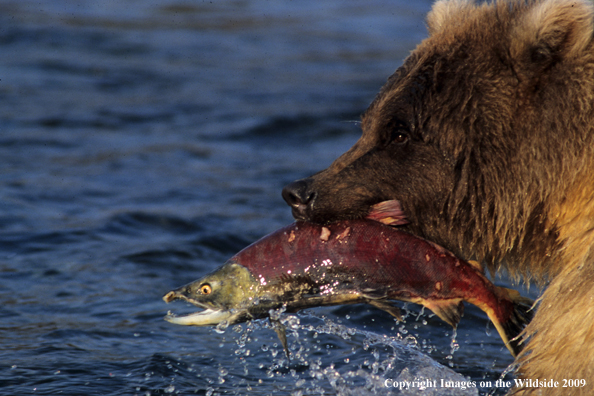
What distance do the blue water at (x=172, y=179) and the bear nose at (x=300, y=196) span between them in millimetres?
521

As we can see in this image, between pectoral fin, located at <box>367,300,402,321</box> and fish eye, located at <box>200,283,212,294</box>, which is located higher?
fish eye, located at <box>200,283,212,294</box>

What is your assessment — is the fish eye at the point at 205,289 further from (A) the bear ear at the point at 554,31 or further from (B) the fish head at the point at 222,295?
(A) the bear ear at the point at 554,31

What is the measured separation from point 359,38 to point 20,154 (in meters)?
7.34

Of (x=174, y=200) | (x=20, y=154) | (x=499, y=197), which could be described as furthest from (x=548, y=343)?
(x=20, y=154)

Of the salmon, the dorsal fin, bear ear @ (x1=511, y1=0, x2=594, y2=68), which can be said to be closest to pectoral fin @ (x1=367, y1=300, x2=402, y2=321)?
the salmon

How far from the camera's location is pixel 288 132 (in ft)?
33.4

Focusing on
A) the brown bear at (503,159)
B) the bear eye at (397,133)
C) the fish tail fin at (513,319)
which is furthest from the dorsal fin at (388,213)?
the fish tail fin at (513,319)

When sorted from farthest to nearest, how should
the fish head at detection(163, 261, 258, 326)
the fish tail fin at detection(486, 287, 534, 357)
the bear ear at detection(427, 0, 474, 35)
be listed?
the bear ear at detection(427, 0, 474, 35) < the fish tail fin at detection(486, 287, 534, 357) < the fish head at detection(163, 261, 258, 326)

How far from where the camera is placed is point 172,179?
855cm

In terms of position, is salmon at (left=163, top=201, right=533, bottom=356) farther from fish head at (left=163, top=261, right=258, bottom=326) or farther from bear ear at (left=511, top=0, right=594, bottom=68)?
bear ear at (left=511, top=0, right=594, bottom=68)

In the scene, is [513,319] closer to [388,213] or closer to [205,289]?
[388,213]

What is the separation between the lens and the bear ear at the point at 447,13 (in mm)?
4117

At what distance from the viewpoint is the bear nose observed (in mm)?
3811

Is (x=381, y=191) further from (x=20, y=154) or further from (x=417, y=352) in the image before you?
(x=20, y=154)
